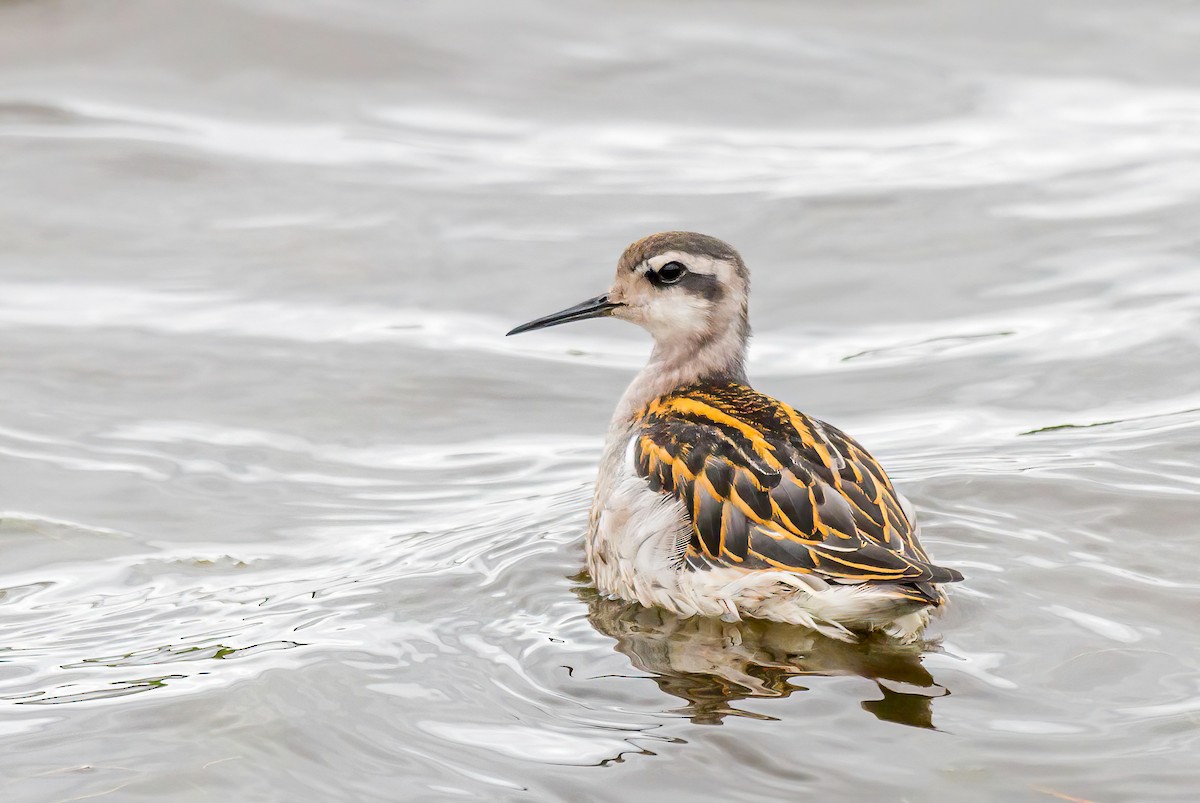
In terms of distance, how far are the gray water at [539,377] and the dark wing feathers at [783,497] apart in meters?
0.39

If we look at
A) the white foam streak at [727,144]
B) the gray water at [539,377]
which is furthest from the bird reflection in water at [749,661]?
the white foam streak at [727,144]

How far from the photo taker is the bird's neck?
8758 millimetres

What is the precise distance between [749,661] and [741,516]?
65 cm

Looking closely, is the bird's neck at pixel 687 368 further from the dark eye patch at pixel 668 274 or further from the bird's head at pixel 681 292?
the dark eye patch at pixel 668 274

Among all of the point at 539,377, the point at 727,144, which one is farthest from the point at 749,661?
the point at 727,144

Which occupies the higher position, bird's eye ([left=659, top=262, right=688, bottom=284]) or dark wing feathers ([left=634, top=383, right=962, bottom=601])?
bird's eye ([left=659, top=262, right=688, bottom=284])

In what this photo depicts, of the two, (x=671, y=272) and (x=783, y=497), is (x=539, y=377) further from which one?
(x=783, y=497)

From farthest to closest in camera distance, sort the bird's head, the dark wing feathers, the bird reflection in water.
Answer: the bird's head → the dark wing feathers → the bird reflection in water

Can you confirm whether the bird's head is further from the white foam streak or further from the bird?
the white foam streak

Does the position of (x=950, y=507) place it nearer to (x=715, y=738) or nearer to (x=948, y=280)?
(x=715, y=738)

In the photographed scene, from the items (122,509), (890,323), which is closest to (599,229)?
(890,323)

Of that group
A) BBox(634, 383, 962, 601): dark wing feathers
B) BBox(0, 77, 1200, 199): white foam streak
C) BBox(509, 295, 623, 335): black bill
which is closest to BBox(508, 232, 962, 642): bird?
BBox(634, 383, 962, 601): dark wing feathers

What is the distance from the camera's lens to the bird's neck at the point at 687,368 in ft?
28.7

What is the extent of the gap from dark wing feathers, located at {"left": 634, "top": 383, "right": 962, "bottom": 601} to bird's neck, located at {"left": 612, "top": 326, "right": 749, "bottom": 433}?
2.72 feet
